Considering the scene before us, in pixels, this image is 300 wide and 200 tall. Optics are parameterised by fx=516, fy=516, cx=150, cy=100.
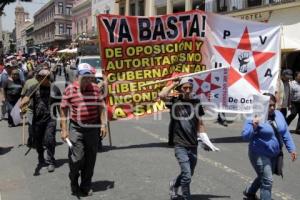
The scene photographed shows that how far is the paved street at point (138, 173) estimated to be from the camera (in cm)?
658

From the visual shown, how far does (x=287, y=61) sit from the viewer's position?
22.0 m

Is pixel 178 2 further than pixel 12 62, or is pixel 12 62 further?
pixel 178 2

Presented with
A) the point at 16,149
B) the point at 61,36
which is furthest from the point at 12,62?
the point at 61,36

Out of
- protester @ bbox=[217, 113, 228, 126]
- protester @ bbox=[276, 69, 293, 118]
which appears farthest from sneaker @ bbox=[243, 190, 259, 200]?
protester @ bbox=[217, 113, 228, 126]

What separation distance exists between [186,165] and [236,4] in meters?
21.1

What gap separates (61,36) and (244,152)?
8045 centimetres

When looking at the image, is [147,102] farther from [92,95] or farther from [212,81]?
[92,95]

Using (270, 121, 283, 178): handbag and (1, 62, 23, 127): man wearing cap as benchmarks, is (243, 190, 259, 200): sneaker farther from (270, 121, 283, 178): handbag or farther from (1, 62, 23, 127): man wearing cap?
(1, 62, 23, 127): man wearing cap

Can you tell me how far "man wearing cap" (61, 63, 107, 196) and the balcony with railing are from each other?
55.3 ft

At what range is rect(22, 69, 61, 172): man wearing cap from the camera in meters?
8.00

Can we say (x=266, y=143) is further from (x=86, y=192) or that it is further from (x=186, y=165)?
(x=86, y=192)

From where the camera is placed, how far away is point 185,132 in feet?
19.1

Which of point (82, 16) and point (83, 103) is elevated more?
point (82, 16)

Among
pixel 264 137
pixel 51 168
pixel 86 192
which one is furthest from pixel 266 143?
pixel 51 168
